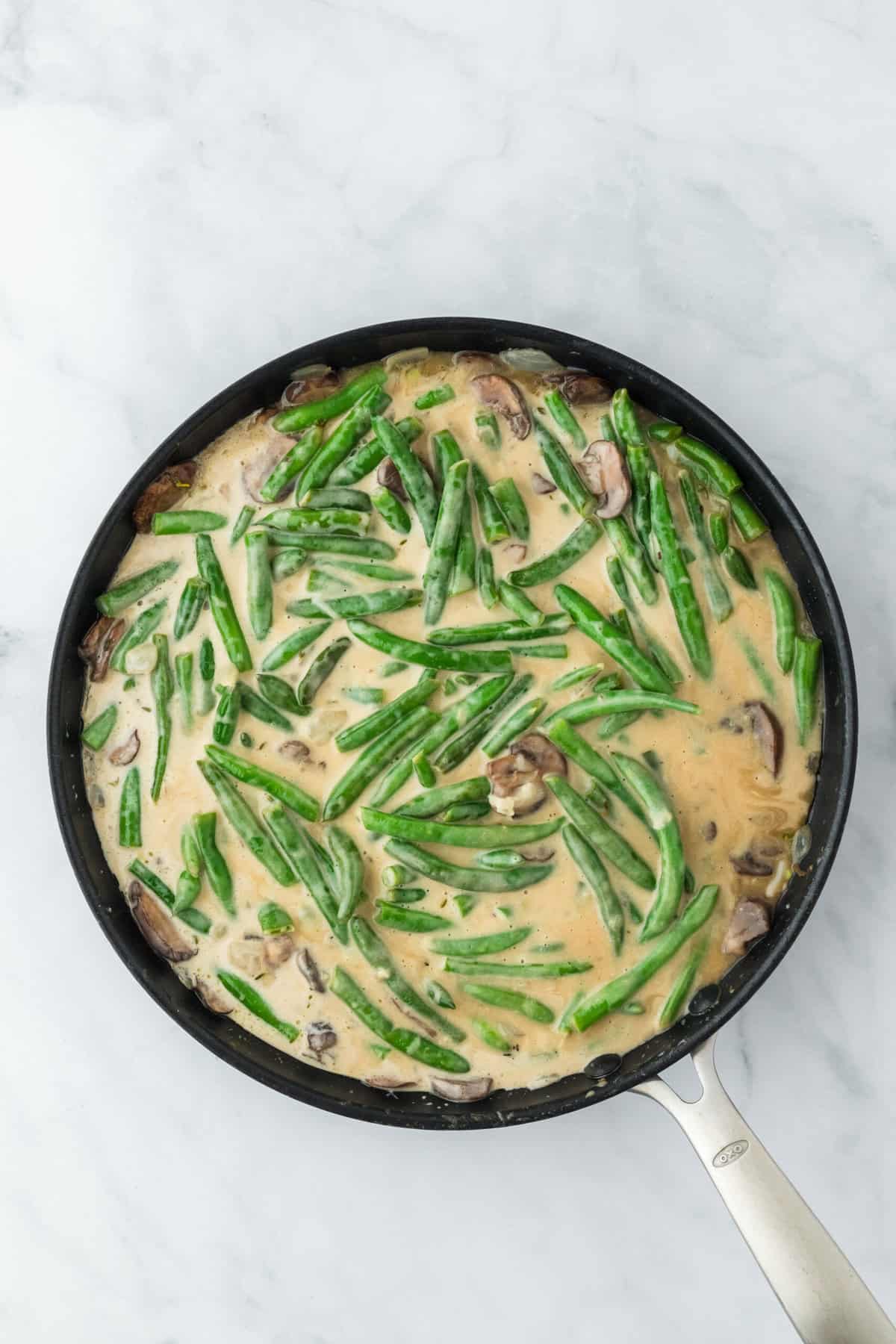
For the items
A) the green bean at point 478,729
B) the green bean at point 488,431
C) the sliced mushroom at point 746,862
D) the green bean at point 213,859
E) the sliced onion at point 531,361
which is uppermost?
the sliced onion at point 531,361

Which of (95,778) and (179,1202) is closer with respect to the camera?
(95,778)

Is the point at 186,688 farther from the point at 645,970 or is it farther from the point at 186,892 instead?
the point at 645,970

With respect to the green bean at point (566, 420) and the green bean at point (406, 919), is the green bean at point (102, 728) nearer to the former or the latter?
the green bean at point (406, 919)

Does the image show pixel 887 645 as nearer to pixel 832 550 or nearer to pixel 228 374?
pixel 832 550

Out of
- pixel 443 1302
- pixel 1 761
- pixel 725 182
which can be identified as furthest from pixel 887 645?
pixel 1 761

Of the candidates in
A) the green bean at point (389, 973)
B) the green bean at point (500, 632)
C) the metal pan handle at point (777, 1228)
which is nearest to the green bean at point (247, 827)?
the green bean at point (389, 973)

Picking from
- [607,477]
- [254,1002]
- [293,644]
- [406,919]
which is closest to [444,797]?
[406,919]
